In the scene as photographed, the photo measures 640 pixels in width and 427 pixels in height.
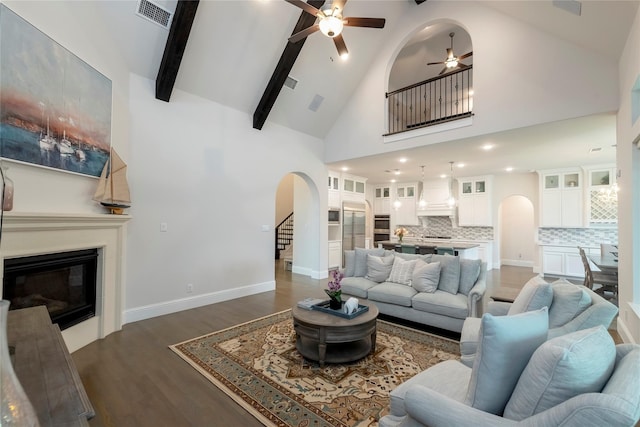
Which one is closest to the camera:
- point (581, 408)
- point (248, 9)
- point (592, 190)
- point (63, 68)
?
point (581, 408)

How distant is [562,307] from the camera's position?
2107mm

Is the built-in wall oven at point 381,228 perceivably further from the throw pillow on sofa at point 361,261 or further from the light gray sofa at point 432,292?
the light gray sofa at point 432,292

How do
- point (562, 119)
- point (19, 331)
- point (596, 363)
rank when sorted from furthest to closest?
point (562, 119)
point (19, 331)
point (596, 363)

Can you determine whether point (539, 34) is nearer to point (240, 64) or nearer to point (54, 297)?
point (240, 64)

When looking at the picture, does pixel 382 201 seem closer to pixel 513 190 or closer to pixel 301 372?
pixel 513 190

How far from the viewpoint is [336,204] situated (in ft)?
25.1

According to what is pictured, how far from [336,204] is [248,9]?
4.76 metres

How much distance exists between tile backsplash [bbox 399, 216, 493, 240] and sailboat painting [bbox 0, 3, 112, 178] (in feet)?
28.4

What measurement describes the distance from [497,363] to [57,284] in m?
4.00

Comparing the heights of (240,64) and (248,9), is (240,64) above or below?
below

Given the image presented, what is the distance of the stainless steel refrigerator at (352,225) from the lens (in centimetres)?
788

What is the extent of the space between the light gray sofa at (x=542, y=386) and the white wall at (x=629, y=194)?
2.52 meters

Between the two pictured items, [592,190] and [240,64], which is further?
[592,190]

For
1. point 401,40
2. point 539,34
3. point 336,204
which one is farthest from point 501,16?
point 336,204
